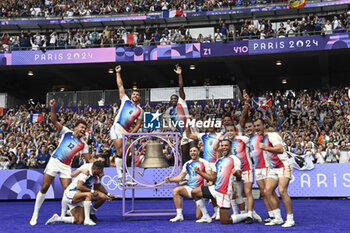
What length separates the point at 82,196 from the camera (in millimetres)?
9477

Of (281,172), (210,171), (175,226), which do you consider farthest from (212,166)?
(175,226)

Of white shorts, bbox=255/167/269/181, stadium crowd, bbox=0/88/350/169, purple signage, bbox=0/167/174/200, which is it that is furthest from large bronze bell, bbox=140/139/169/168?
purple signage, bbox=0/167/174/200

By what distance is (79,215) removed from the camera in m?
9.61

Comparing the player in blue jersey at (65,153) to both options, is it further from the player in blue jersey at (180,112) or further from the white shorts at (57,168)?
the player in blue jersey at (180,112)

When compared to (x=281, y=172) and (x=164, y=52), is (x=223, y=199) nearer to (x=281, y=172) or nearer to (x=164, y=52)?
(x=281, y=172)

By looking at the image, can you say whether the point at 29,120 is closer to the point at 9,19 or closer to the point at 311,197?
the point at 9,19

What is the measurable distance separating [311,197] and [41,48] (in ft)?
73.2

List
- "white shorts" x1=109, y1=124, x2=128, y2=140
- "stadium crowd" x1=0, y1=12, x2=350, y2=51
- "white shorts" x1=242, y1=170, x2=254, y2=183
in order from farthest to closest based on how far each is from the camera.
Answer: "stadium crowd" x1=0, y1=12, x2=350, y2=51 → "white shorts" x1=109, y1=124, x2=128, y2=140 → "white shorts" x1=242, y1=170, x2=254, y2=183

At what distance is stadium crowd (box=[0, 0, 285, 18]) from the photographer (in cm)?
3397

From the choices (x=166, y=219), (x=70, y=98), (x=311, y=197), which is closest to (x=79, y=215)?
(x=166, y=219)

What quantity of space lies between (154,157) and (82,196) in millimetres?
1962

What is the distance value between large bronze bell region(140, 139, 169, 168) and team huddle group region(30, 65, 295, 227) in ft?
1.47

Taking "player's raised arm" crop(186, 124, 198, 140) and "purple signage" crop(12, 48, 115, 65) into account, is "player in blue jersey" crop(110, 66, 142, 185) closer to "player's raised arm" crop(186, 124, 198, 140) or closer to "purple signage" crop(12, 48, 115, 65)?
"player's raised arm" crop(186, 124, 198, 140)

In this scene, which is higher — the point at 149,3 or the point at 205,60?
the point at 149,3
